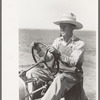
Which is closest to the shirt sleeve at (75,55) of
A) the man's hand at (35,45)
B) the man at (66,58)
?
the man at (66,58)

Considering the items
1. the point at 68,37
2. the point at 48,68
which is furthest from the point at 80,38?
the point at 48,68

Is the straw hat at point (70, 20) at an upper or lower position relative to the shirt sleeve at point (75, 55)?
upper

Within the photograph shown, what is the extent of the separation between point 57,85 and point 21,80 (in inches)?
6.5

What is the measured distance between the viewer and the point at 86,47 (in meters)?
1.53

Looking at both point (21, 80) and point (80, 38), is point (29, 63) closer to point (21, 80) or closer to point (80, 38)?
point (21, 80)

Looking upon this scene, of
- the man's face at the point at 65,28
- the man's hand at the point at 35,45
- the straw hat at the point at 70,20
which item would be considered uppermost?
the straw hat at the point at 70,20

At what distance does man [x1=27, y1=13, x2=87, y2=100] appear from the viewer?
1.48 metres

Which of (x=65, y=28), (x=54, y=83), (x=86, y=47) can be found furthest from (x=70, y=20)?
(x=54, y=83)

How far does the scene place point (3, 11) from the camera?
1.44m

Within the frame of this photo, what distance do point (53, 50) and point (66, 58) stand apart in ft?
0.23

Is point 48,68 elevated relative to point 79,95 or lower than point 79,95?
elevated

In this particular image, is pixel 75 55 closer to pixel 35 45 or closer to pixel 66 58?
pixel 66 58

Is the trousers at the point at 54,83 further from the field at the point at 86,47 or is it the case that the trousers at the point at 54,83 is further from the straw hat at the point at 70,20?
the straw hat at the point at 70,20

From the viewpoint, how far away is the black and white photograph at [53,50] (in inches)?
57.1
